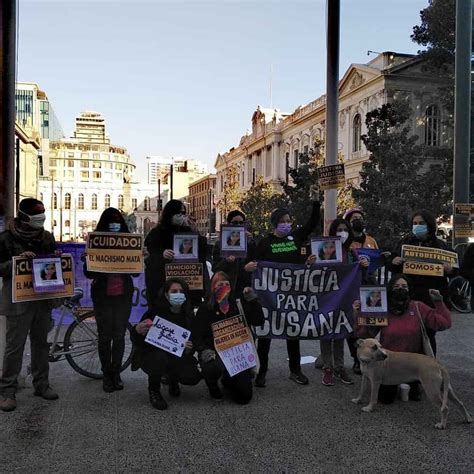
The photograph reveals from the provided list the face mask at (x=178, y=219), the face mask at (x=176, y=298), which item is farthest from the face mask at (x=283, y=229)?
the face mask at (x=176, y=298)

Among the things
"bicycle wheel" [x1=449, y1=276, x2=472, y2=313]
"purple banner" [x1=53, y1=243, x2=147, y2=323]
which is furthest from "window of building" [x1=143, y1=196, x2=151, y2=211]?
"purple banner" [x1=53, y1=243, x2=147, y2=323]

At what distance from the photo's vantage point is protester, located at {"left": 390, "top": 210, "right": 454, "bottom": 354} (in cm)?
594

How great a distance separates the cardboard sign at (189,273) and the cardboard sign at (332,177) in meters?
2.46

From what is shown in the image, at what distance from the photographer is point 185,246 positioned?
6.05 m

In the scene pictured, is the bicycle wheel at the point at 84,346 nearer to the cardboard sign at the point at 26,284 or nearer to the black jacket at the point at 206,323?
the cardboard sign at the point at 26,284

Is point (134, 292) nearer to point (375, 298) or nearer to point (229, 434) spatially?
point (229, 434)

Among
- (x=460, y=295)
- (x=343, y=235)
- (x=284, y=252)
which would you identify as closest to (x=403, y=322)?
(x=343, y=235)

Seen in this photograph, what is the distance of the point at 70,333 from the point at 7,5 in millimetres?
3645

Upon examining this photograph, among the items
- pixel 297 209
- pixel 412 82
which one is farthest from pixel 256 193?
pixel 297 209

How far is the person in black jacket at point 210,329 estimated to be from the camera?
5.50 m

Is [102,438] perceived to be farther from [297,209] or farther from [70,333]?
[297,209]

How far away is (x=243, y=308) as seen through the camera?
19.2 ft

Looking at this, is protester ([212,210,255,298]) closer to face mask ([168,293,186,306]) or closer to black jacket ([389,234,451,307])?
face mask ([168,293,186,306])

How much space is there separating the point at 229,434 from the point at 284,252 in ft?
7.43
